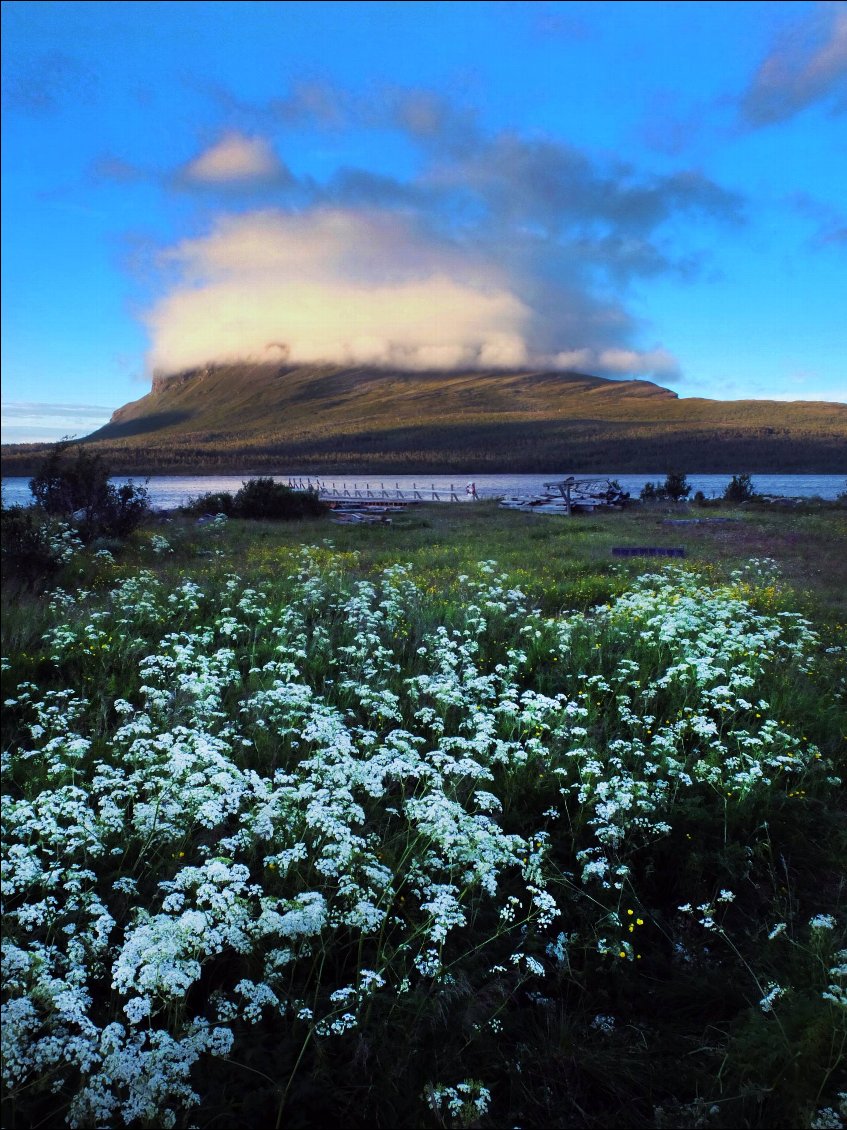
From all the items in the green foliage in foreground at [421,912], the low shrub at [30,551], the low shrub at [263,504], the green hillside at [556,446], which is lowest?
the green foliage in foreground at [421,912]

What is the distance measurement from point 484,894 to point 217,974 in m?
1.62

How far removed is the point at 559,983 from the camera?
12.5 feet

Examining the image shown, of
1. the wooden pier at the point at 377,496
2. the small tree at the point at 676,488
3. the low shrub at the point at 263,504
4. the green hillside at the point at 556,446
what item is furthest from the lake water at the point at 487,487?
the low shrub at the point at 263,504

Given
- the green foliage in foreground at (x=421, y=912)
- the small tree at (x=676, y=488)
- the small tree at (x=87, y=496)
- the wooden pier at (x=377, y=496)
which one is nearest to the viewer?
the green foliage in foreground at (x=421, y=912)

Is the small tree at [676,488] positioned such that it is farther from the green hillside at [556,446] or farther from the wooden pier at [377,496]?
the green hillside at [556,446]

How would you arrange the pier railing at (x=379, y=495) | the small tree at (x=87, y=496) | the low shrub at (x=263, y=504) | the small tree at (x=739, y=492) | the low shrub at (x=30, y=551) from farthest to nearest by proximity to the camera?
the pier railing at (x=379, y=495)
the small tree at (x=739, y=492)
the low shrub at (x=263, y=504)
the small tree at (x=87, y=496)
the low shrub at (x=30, y=551)

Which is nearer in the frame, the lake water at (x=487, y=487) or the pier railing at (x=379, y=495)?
the lake water at (x=487, y=487)

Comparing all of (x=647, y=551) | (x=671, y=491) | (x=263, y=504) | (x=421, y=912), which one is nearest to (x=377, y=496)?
(x=263, y=504)

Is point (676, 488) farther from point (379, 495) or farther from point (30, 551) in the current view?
point (30, 551)

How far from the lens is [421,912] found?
4188 millimetres

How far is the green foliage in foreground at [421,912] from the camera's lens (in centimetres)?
292

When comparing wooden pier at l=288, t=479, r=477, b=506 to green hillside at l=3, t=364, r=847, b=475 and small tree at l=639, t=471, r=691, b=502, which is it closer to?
small tree at l=639, t=471, r=691, b=502

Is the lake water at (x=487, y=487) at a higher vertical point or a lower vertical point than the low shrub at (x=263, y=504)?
higher

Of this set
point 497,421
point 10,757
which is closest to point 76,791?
point 10,757
